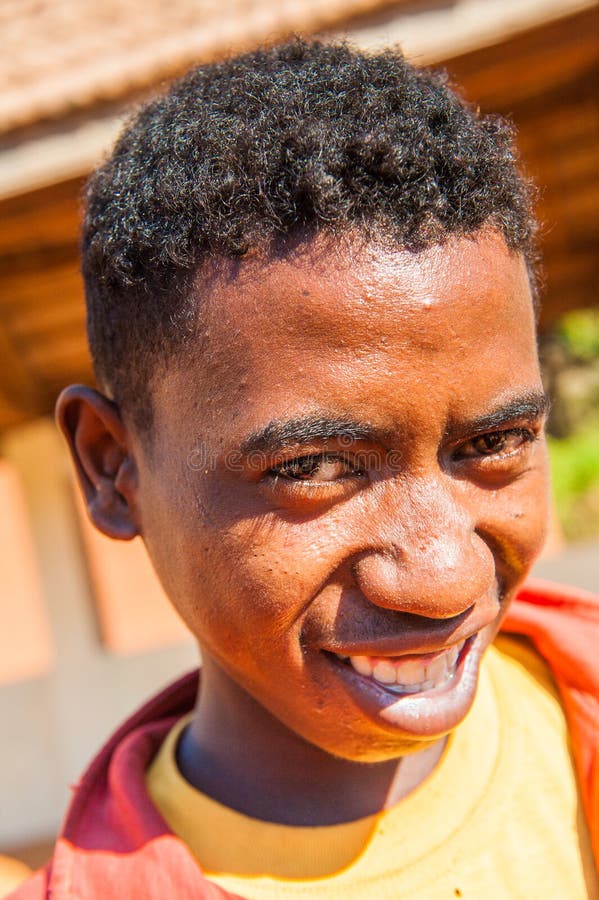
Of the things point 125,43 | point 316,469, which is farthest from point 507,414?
point 125,43

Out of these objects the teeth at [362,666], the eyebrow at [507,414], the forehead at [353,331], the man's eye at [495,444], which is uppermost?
the forehead at [353,331]

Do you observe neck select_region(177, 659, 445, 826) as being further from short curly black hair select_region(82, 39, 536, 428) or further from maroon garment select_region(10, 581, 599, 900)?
short curly black hair select_region(82, 39, 536, 428)

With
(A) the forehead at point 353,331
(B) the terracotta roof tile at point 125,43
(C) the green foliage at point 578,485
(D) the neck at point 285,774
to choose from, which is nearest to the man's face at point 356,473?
(A) the forehead at point 353,331

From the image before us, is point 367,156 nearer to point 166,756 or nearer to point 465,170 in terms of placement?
point 465,170

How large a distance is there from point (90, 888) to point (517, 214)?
1.13 metres

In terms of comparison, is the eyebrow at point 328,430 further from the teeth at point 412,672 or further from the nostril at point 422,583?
the teeth at point 412,672

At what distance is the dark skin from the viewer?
1134 mm

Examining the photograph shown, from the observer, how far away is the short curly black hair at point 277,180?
1.17 metres

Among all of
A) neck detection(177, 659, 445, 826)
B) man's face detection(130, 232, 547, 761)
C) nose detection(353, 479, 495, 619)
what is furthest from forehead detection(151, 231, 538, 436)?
neck detection(177, 659, 445, 826)

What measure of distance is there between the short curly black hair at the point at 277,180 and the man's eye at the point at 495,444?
0.26 meters

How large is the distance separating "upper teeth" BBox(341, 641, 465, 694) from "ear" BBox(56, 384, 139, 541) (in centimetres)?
45

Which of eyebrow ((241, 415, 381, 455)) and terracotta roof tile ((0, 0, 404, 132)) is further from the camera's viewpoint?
terracotta roof tile ((0, 0, 404, 132))

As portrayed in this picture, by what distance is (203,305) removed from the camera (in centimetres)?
121

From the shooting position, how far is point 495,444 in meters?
1.25
